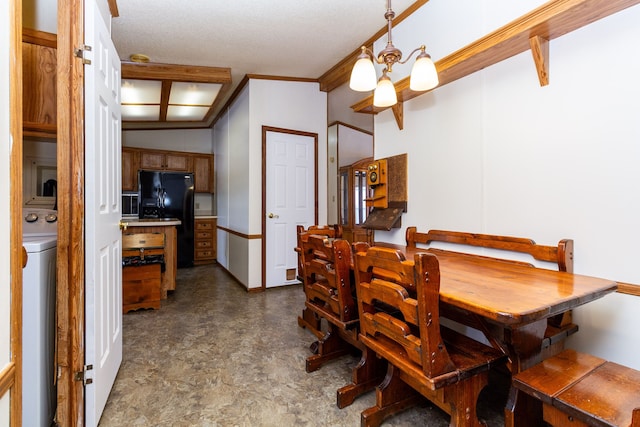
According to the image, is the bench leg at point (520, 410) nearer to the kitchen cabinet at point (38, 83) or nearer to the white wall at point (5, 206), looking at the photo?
the white wall at point (5, 206)

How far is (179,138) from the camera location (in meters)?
6.23

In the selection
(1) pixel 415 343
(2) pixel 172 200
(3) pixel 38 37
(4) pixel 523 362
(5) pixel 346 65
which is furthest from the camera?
(2) pixel 172 200

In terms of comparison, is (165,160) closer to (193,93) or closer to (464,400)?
(193,93)

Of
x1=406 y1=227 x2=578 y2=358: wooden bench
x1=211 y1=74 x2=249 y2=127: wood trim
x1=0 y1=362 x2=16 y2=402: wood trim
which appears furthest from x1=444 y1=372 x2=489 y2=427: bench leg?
x1=211 y1=74 x2=249 y2=127: wood trim

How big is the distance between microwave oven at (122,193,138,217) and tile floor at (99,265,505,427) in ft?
9.74

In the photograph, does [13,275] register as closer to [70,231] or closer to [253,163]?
[70,231]

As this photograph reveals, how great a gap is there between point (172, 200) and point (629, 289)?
5.62 metres

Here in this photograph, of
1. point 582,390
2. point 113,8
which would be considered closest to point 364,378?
point 582,390

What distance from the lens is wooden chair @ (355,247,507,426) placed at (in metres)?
1.12

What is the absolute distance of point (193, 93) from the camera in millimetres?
4207

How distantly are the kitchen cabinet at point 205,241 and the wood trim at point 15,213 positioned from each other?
5.06m

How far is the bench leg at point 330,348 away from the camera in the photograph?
2086 millimetres

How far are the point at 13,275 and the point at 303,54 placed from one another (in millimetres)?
3334

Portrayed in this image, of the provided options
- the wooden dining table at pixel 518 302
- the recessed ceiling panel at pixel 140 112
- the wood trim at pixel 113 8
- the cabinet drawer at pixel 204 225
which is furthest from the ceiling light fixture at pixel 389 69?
the cabinet drawer at pixel 204 225
